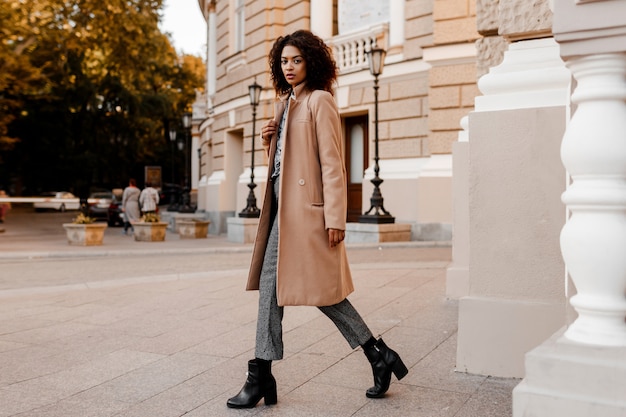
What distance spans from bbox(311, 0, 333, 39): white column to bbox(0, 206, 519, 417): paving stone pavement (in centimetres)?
1127

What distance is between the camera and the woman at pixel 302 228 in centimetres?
333

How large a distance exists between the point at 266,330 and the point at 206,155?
24.8 meters

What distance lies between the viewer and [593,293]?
2.36m

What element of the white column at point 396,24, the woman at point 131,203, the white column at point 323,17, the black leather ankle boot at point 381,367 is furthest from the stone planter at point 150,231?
the black leather ankle boot at point 381,367

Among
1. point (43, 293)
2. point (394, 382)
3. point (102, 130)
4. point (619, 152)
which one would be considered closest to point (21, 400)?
point (394, 382)

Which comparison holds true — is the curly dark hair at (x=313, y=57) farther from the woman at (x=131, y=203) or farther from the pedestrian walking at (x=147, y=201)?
the woman at (x=131, y=203)

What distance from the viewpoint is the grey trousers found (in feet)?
11.0

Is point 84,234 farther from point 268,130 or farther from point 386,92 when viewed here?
point 268,130

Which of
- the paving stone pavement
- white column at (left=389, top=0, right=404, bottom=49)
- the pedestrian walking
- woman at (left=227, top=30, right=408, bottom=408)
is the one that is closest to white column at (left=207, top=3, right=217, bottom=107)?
the pedestrian walking

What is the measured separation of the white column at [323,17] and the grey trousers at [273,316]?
1550 cm

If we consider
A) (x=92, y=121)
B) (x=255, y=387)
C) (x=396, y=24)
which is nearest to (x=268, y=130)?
(x=255, y=387)

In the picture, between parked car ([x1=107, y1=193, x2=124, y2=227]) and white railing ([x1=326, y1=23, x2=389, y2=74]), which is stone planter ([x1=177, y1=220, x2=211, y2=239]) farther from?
parked car ([x1=107, y1=193, x2=124, y2=227])

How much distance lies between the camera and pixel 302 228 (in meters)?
3.35

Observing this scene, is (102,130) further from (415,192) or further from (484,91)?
(484,91)
